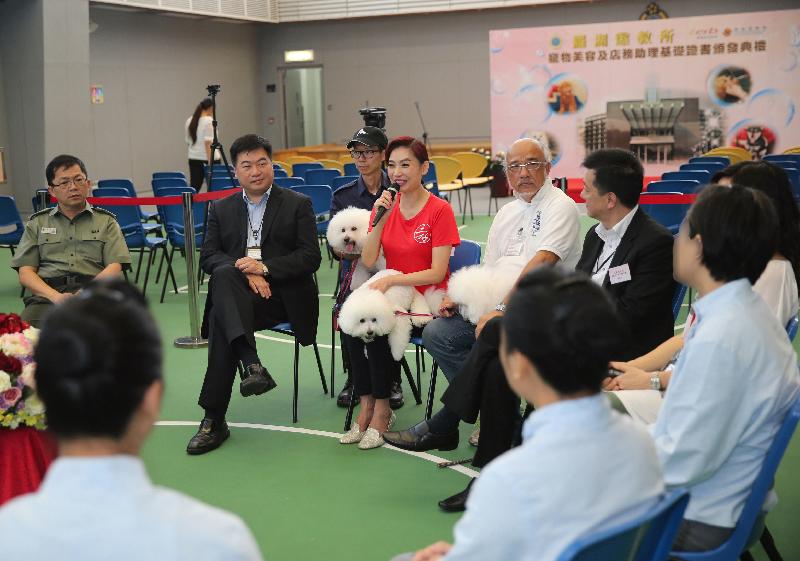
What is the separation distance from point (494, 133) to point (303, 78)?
7.27 m

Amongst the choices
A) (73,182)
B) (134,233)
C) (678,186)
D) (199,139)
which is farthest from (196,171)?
(73,182)

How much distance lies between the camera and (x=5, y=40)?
12.0 m

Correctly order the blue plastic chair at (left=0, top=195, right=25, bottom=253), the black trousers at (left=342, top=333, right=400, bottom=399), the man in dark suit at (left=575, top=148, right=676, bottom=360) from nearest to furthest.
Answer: the man in dark suit at (left=575, top=148, right=676, bottom=360) < the black trousers at (left=342, top=333, right=400, bottom=399) < the blue plastic chair at (left=0, top=195, right=25, bottom=253)

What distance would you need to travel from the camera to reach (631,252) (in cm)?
328

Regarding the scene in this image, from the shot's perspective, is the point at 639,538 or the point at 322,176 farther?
the point at 322,176

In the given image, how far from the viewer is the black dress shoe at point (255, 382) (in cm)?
392

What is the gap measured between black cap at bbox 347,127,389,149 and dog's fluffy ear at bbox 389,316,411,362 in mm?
1062

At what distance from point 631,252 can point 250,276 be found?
1.78 meters

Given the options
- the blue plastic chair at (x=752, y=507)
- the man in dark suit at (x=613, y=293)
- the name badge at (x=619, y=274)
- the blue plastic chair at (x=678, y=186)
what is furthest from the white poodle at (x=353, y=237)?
the blue plastic chair at (x=678, y=186)

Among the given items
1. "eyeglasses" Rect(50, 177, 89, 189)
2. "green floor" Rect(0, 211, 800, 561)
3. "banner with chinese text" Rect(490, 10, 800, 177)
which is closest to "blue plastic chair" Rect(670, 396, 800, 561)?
"green floor" Rect(0, 211, 800, 561)

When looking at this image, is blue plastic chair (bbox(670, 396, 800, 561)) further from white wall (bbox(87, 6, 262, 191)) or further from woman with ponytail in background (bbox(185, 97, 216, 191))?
white wall (bbox(87, 6, 262, 191))

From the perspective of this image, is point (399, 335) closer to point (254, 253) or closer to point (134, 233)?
point (254, 253)

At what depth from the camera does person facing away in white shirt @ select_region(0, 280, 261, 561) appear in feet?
3.78

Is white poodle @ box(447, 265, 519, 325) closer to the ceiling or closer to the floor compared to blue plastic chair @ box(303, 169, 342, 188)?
closer to the floor
